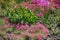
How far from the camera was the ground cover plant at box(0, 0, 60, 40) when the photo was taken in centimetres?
615

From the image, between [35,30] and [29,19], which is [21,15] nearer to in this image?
[29,19]

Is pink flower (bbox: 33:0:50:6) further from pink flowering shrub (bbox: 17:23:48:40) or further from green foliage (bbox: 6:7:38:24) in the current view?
pink flowering shrub (bbox: 17:23:48:40)

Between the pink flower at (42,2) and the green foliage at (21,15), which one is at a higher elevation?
the pink flower at (42,2)

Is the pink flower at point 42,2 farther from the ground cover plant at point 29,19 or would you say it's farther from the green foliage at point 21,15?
the green foliage at point 21,15

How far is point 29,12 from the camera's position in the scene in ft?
23.1

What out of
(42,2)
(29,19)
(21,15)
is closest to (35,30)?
(29,19)

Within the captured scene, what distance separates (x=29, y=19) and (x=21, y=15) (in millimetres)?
272

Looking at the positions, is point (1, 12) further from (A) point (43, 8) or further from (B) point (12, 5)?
(A) point (43, 8)

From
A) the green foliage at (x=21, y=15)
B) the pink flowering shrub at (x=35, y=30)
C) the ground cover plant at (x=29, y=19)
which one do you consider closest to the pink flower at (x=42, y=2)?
the ground cover plant at (x=29, y=19)

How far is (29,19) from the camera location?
671 centimetres

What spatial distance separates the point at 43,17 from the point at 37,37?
1137 mm

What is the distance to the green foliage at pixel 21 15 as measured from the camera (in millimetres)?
6699

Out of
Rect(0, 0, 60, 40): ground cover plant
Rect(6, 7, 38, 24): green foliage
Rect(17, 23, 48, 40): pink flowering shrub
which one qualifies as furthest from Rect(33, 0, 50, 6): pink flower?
Rect(17, 23, 48, 40): pink flowering shrub

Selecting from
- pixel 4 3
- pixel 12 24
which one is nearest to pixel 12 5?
pixel 4 3
